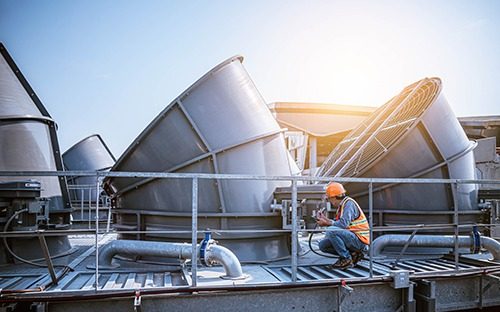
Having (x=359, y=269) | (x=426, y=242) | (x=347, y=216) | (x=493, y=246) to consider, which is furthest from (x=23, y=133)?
(x=493, y=246)

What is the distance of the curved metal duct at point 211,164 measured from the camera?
6059 mm

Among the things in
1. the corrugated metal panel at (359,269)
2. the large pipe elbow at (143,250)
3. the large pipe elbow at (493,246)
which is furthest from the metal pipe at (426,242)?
the large pipe elbow at (143,250)

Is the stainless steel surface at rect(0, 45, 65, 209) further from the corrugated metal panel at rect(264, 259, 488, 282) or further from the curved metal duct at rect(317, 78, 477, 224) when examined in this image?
the curved metal duct at rect(317, 78, 477, 224)

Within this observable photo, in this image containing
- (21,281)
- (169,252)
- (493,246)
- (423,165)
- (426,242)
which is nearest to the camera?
(21,281)

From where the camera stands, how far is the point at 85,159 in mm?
15359

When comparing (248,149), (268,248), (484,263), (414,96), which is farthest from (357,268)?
(414,96)

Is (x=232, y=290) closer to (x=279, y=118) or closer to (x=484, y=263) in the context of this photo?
(x=484, y=263)

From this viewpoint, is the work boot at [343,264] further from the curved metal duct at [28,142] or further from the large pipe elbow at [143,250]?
the curved metal duct at [28,142]

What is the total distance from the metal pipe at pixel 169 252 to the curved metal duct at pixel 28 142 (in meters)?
1.47

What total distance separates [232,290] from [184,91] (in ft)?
10.9

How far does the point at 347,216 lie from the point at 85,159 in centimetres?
1290

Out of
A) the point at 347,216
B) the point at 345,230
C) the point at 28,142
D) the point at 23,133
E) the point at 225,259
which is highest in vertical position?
the point at 23,133

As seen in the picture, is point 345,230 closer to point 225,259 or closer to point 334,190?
point 334,190

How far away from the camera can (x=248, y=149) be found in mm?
6320
